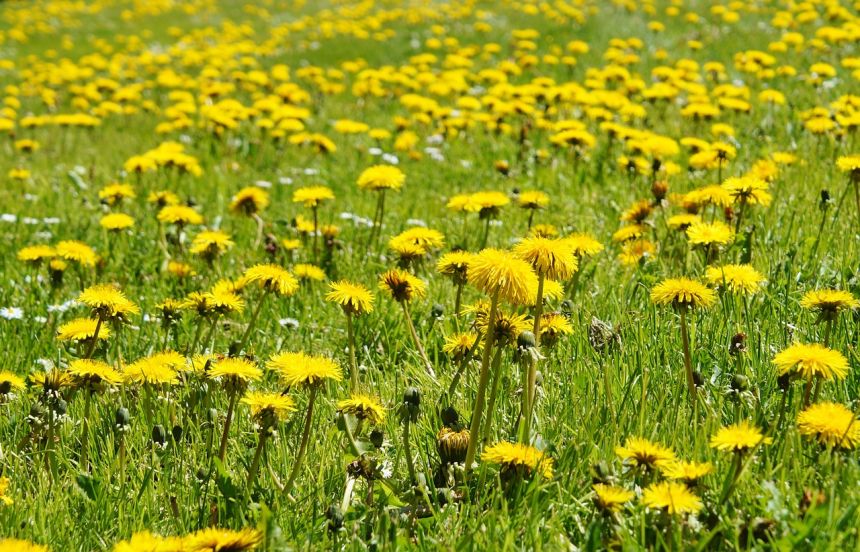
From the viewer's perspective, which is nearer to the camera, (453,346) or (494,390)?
(494,390)

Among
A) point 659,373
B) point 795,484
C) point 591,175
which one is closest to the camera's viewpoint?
point 795,484

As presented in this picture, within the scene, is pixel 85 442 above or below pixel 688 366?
below

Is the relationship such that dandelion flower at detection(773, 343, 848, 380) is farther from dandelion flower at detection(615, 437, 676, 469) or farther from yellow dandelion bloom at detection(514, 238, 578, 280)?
yellow dandelion bloom at detection(514, 238, 578, 280)

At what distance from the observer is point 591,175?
17.9 ft

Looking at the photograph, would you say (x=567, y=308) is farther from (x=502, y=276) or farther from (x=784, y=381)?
(x=502, y=276)

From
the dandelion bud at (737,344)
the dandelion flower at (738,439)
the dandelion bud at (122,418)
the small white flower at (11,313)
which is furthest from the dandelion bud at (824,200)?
the small white flower at (11,313)

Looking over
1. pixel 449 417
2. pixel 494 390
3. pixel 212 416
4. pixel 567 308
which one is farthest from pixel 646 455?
pixel 567 308

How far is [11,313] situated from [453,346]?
205 cm

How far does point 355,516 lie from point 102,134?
7.70 meters

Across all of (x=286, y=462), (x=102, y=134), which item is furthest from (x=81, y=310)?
→ (x=102, y=134)

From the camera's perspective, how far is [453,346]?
2.42 m

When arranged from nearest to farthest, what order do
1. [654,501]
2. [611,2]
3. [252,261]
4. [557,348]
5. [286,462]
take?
1. [654,501]
2. [286,462]
3. [557,348]
4. [252,261]
5. [611,2]

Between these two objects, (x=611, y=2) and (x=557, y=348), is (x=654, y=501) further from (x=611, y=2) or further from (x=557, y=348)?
(x=611, y=2)

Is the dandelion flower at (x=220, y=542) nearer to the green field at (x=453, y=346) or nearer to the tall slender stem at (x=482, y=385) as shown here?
the green field at (x=453, y=346)
